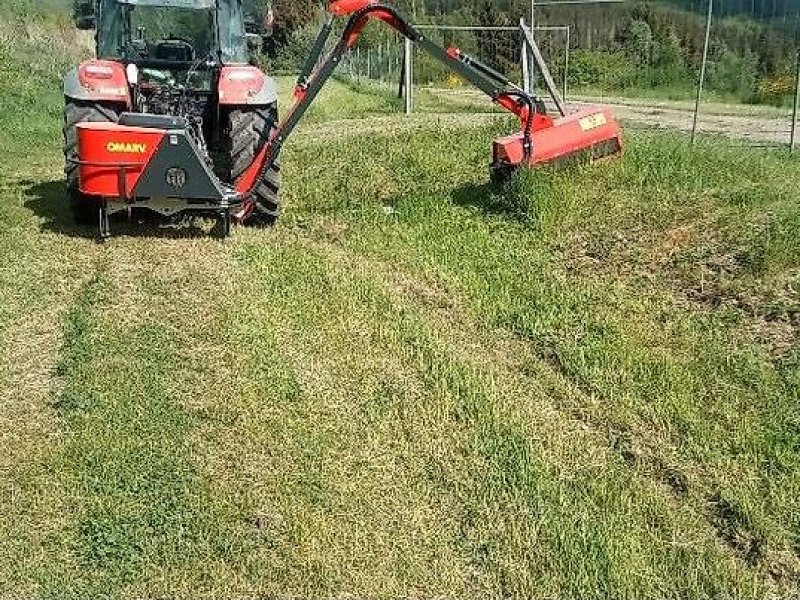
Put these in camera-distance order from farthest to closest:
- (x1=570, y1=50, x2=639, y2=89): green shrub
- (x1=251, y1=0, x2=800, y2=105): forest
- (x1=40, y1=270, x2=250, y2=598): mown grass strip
Result: (x1=570, y1=50, x2=639, y2=89): green shrub < (x1=251, y1=0, x2=800, y2=105): forest < (x1=40, y1=270, x2=250, y2=598): mown grass strip

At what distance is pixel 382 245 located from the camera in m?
7.35

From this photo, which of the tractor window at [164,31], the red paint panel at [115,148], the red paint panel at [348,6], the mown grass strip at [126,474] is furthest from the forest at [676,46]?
the mown grass strip at [126,474]

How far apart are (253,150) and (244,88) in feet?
1.66

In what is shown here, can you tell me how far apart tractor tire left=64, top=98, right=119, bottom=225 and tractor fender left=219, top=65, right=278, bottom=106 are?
34.8 inches

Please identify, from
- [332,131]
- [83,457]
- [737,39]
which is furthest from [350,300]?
[737,39]

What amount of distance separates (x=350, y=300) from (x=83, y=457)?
7.51ft

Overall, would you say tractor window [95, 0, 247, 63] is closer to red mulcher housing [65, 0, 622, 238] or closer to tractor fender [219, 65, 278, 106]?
red mulcher housing [65, 0, 622, 238]

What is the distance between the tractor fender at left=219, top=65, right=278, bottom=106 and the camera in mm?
7965

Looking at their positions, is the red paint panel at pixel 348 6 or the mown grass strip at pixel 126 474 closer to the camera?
the mown grass strip at pixel 126 474

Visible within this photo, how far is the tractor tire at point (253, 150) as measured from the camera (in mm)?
7965

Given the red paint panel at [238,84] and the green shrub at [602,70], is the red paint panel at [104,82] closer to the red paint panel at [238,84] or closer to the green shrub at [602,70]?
the red paint panel at [238,84]

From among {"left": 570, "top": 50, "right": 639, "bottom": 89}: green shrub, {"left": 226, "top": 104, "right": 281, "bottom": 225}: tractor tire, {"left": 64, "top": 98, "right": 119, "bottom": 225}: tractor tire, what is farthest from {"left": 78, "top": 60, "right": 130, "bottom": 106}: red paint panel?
{"left": 570, "top": 50, "right": 639, "bottom": 89}: green shrub

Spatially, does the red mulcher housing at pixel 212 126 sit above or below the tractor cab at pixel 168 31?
below

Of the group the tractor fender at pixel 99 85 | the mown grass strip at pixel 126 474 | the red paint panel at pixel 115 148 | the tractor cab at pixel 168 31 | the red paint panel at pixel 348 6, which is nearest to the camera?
the mown grass strip at pixel 126 474
